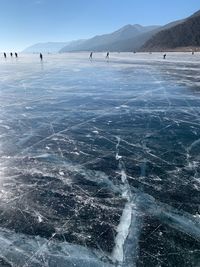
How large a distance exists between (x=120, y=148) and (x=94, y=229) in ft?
12.2

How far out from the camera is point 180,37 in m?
134

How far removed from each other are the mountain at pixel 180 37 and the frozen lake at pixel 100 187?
12136 cm

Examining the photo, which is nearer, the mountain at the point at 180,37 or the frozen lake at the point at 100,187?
the frozen lake at the point at 100,187

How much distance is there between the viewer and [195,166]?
277 inches

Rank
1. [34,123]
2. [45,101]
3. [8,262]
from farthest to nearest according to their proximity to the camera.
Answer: [45,101] → [34,123] → [8,262]

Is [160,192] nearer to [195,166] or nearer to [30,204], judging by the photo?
[195,166]

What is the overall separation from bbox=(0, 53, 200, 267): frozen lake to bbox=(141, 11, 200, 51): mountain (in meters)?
121

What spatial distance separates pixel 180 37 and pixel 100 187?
457ft

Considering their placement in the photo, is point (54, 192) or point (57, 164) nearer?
point (54, 192)

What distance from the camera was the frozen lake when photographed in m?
4.30

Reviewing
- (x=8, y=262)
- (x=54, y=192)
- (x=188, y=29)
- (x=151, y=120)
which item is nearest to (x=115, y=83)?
(x=151, y=120)

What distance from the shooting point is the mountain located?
127562 mm

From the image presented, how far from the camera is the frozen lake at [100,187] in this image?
430cm

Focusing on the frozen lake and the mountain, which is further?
the mountain
